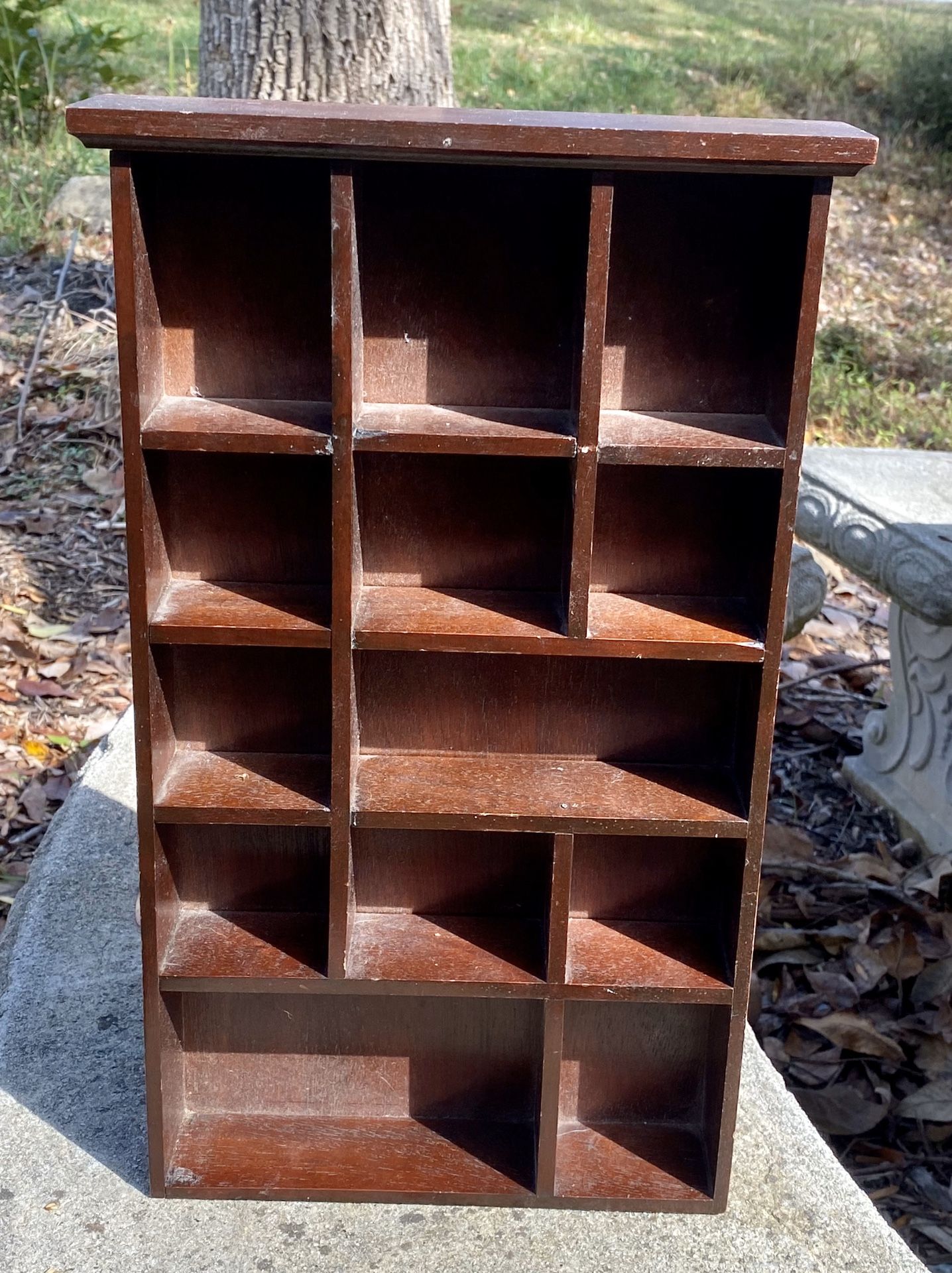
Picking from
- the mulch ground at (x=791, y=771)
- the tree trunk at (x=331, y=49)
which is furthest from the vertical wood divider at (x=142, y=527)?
the tree trunk at (x=331, y=49)

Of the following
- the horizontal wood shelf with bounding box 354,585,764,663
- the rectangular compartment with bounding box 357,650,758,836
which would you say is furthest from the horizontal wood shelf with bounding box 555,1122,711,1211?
the horizontal wood shelf with bounding box 354,585,764,663

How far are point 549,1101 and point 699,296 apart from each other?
1.20 m

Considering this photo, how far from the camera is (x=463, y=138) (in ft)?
4.79

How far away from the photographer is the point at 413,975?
1.84 meters

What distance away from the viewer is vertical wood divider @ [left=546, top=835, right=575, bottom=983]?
5.88ft

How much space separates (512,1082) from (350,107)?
1.49m

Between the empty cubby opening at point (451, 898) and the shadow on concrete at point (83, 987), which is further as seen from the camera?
the shadow on concrete at point (83, 987)

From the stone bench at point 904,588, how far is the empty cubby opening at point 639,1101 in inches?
79.9

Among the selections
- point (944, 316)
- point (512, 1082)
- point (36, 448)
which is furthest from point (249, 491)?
point (944, 316)

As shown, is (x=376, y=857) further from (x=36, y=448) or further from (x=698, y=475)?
(x=36, y=448)

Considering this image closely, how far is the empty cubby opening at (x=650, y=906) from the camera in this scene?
74.4 inches

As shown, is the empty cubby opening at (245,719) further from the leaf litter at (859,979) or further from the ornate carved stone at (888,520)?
the ornate carved stone at (888,520)

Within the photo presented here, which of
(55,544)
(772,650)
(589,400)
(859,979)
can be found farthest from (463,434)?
(55,544)

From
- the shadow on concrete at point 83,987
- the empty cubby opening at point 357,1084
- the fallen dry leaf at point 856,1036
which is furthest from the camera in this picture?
the fallen dry leaf at point 856,1036
